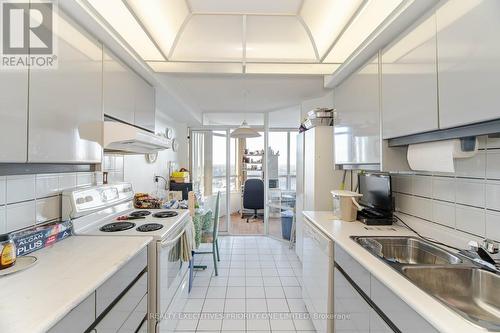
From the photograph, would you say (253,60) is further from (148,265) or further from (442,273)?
(442,273)

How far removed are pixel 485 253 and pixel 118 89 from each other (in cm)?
239

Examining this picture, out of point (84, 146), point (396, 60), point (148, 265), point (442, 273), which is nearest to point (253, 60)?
point (396, 60)

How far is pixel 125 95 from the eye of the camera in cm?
187

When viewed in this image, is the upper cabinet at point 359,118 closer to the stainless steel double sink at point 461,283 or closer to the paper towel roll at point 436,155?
the paper towel roll at point 436,155

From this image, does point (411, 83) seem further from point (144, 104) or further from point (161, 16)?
point (144, 104)

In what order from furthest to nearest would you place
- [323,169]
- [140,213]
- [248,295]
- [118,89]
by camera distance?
[323,169] < [248,295] < [140,213] < [118,89]

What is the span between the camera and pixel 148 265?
149 cm

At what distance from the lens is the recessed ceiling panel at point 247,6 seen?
1.77m

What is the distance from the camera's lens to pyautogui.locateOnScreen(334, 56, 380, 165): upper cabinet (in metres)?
1.71

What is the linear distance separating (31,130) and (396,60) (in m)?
2.00

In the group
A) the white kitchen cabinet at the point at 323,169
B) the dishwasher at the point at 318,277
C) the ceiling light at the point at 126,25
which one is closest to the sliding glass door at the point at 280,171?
the white kitchen cabinet at the point at 323,169

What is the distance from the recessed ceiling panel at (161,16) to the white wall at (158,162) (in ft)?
4.21

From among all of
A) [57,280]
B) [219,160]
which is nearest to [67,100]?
[57,280]

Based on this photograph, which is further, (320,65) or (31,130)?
(320,65)
